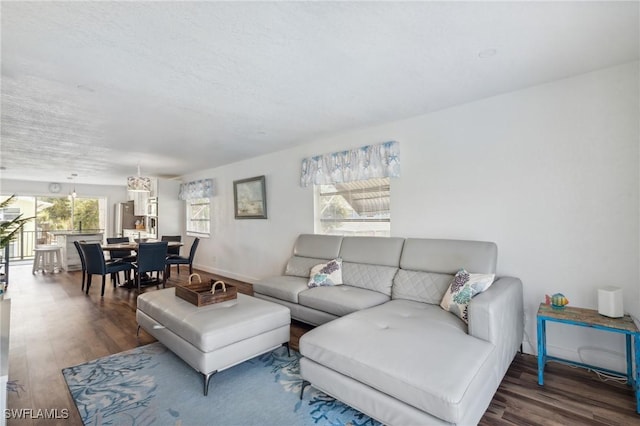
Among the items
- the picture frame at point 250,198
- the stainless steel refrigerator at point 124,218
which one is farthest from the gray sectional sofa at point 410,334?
the stainless steel refrigerator at point 124,218

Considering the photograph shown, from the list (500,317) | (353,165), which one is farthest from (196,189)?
(500,317)

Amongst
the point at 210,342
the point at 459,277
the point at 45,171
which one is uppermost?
the point at 45,171

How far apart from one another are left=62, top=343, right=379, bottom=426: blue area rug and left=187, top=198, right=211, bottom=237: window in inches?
173

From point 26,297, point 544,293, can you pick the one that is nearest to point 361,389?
point 544,293

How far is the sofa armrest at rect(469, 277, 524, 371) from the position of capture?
6.25 feet

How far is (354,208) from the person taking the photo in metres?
4.03

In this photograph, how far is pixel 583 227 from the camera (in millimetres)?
2410

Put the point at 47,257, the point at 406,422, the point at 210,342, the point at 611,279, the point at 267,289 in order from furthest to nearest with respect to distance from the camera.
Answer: the point at 47,257
the point at 267,289
the point at 611,279
the point at 210,342
the point at 406,422

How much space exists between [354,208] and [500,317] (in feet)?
7.48

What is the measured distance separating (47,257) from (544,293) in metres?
9.32

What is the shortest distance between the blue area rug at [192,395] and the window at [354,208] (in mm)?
1857

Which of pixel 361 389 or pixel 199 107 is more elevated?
pixel 199 107

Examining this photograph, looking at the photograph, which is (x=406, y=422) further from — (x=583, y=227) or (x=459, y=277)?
(x=583, y=227)

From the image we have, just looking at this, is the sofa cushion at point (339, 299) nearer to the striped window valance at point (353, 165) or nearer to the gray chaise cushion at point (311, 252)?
the gray chaise cushion at point (311, 252)
